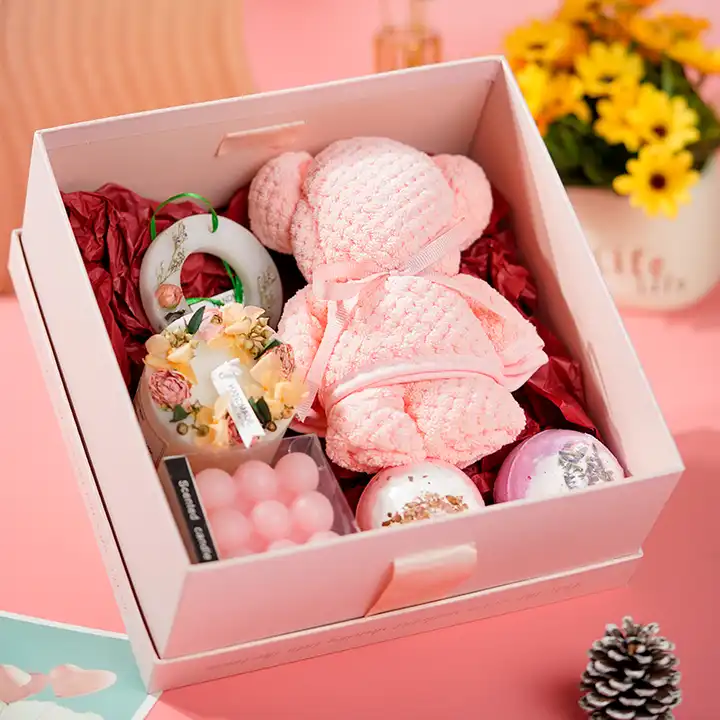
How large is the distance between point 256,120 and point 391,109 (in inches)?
6.5

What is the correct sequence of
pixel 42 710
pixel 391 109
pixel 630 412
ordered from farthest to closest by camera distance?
pixel 391 109 < pixel 630 412 < pixel 42 710

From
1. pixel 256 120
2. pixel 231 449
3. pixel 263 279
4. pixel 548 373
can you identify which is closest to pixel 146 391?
pixel 231 449

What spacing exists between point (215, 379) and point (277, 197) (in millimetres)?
261

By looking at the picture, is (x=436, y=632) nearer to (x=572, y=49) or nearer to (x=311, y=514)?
(x=311, y=514)

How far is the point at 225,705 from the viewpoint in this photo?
1004mm

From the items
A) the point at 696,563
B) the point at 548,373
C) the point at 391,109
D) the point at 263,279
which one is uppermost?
the point at 391,109

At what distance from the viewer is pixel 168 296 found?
1.13m

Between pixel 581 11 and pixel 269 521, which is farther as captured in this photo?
pixel 581 11

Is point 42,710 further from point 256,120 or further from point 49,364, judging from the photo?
point 256,120

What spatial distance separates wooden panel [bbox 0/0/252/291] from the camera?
131cm

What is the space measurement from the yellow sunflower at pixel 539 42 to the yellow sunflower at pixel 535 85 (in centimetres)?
2

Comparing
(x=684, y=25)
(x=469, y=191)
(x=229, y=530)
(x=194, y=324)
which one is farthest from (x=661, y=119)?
(x=229, y=530)

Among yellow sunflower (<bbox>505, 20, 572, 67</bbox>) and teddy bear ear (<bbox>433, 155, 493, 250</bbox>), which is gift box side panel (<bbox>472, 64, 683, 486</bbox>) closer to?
teddy bear ear (<bbox>433, 155, 493, 250</bbox>)

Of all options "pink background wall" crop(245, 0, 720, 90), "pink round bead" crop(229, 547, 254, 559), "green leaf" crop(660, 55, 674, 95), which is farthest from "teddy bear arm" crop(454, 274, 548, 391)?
"pink background wall" crop(245, 0, 720, 90)
